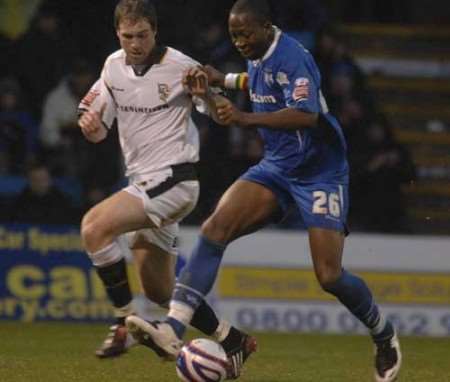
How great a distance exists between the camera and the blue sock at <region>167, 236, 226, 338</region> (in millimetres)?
7879

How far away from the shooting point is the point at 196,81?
8008mm

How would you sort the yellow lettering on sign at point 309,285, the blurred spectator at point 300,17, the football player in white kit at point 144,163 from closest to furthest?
the football player in white kit at point 144,163 < the yellow lettering on sign at point 309,285 < the blurred spectator at point 300,17

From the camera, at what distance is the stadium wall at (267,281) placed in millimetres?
13234

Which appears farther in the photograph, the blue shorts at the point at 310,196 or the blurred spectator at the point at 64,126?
the blurred spectator at the point at 64,126

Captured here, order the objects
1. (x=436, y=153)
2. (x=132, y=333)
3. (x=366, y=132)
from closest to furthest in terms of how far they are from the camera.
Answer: (x=132, y=333) < (x=366, y=132) < (x=436, y=153)

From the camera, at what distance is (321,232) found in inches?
319

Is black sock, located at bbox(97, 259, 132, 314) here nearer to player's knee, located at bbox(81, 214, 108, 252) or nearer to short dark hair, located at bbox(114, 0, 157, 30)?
player's knee, located at bbox(81, 214, 108, 252)

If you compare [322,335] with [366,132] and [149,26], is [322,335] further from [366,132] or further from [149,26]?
[149,26]

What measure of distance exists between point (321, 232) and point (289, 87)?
2.87 ft

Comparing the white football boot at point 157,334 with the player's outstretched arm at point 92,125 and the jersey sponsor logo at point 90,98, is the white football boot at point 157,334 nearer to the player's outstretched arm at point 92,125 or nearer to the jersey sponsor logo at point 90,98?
the player's outstretched arm at point 92,125

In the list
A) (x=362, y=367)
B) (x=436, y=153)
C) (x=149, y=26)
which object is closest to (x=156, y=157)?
(x=149, y=26)

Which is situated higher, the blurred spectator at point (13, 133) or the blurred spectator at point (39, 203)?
the blurred spectator at point (13, 133)

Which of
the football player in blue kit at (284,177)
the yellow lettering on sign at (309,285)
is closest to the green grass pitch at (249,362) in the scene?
the football player in blue kit at (284,177)

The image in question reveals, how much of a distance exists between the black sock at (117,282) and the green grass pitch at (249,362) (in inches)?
18.5
